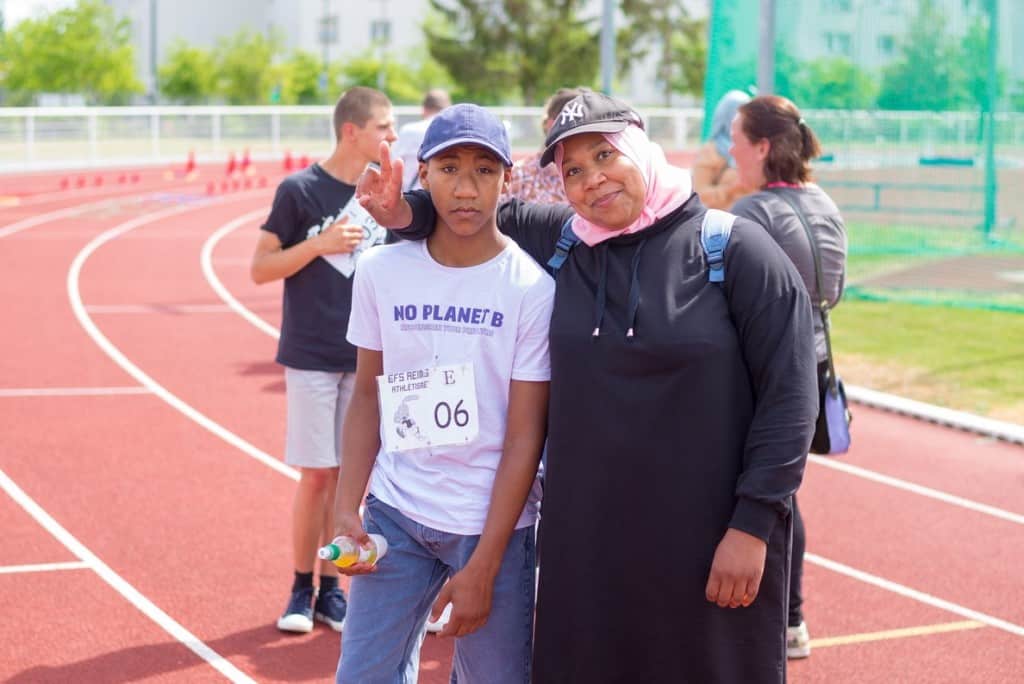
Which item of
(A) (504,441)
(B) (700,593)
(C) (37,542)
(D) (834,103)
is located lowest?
(C) (37,542)

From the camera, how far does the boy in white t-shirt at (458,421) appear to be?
134 inches

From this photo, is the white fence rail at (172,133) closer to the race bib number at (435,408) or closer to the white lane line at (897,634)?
the white lane line at (897,634)

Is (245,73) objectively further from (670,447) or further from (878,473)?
(670,447)

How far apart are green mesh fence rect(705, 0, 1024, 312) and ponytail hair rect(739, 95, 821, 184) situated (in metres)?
8.71

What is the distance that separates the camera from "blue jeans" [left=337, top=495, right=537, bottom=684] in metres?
3.47

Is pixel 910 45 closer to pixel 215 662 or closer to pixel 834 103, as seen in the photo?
pixel 834 103

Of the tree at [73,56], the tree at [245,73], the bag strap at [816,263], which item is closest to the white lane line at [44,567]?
the bag strap at [816,263]

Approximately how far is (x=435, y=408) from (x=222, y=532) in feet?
13.1

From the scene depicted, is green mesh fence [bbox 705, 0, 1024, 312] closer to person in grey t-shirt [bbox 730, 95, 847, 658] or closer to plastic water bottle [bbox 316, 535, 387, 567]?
person in grey t-shirt [bbox 730, 95, 847, 658]

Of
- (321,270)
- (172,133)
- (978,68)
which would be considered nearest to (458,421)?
(321,270)

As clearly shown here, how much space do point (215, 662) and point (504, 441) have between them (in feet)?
8.03

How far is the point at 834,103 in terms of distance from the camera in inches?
568

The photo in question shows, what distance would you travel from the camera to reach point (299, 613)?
5.73 metres

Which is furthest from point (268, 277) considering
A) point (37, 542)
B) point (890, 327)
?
point (890, 327)
